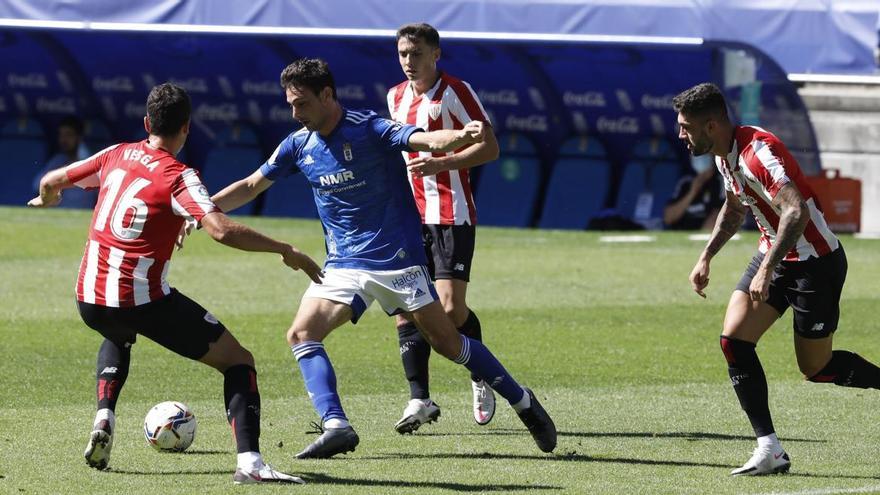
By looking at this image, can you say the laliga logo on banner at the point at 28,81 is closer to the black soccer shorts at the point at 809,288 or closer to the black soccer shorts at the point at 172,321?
the black soccer shorts at the point at 172,321

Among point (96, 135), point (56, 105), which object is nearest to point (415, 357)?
point (96, 135)

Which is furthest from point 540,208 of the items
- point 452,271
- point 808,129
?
point 452,271

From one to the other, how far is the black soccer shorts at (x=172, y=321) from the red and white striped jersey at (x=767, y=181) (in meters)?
2.46

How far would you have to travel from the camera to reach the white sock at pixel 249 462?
7129 millimetres

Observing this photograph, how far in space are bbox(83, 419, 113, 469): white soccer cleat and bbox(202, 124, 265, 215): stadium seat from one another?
20.5 meters

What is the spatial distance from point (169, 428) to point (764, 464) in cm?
278

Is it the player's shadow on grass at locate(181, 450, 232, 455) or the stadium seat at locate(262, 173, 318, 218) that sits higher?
the player's shadow on grass at locate(181, 450, 232, 455)

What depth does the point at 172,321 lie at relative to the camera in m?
7.34

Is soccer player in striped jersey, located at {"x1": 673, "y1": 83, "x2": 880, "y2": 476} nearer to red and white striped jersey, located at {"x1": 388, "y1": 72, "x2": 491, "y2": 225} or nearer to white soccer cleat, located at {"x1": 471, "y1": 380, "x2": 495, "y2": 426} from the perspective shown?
white soccer cleat, located at {"x1": 471, "y1": 380, "x2": 495, "y2": 426}

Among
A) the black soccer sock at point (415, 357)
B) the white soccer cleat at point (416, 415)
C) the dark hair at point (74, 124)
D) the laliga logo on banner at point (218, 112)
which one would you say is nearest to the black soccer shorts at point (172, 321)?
the white soccer cleat at point (416, 415)

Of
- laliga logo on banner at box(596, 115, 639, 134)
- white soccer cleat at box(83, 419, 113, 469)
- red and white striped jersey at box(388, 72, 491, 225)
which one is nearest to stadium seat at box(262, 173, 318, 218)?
laliga logo on banner at box(596, 115, 639, 134)

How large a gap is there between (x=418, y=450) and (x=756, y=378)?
66.5 inches

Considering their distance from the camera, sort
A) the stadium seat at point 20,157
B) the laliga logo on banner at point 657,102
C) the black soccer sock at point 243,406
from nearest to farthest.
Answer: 1. the black soccer sock at point 243,406
2. the laliga logo on banner at point 657,102
3. the stadium seat at point 20,157

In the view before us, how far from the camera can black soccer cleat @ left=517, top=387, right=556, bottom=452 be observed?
8.08 m
